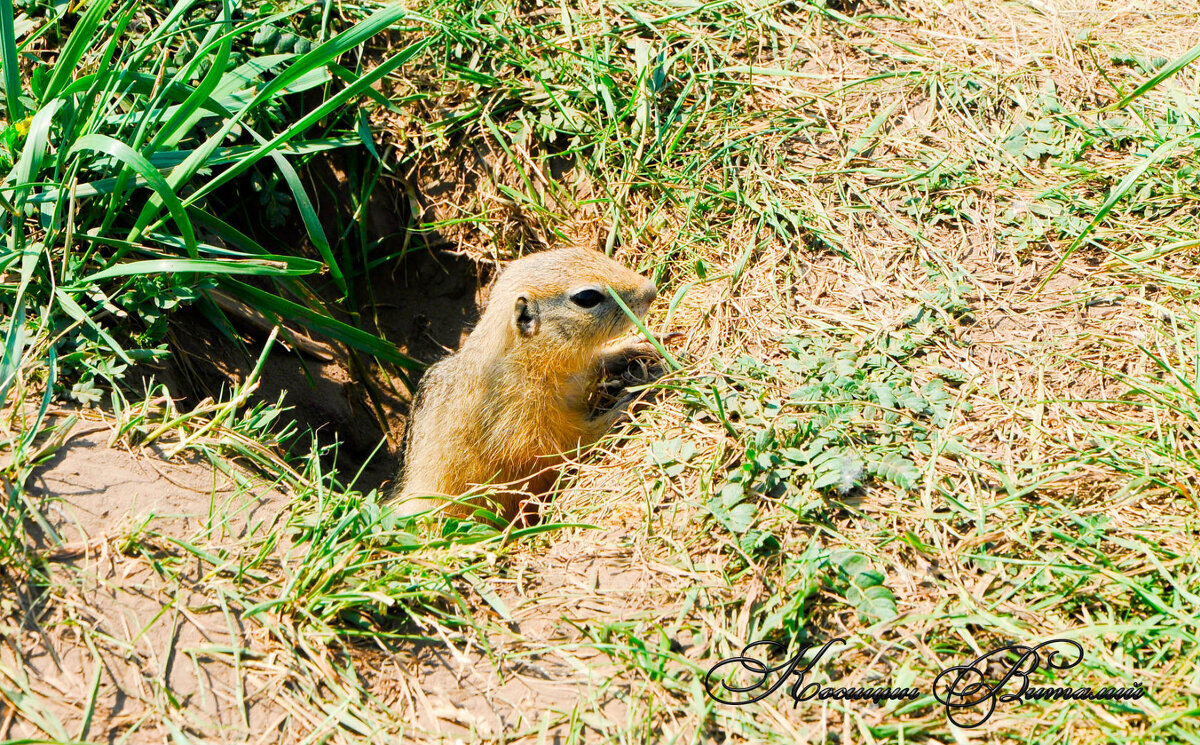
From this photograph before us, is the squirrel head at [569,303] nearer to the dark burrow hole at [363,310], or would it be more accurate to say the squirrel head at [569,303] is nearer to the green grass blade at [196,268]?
the green grass blade at [196,268]

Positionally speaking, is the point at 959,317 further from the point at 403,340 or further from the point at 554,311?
the point at 403,340

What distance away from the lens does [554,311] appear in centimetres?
469

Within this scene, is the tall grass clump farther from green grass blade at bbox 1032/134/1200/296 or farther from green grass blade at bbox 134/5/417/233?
green grass blade at bbox 1032/134/1200/296

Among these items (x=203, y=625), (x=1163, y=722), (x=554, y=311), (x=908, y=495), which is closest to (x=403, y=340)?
(x=554, y=311)

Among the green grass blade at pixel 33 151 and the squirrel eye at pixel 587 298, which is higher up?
the green grass blade at pixel 33 151

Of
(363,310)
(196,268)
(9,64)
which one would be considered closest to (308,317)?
(196,268)

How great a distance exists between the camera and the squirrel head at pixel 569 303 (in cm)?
467

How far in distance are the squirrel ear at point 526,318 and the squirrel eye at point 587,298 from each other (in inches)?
8.3

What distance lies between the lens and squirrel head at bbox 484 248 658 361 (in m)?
4.67

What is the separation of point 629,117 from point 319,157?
79.4 inches

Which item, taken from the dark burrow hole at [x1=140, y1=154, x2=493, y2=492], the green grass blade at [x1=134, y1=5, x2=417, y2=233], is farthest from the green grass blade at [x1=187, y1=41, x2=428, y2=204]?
the dark burrow hole at [x1=140, y1=154, x2=493, y2=492]

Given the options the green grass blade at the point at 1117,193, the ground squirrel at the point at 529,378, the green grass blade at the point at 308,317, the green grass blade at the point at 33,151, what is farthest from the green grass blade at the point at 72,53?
the green grass blade at the point at 1117,193

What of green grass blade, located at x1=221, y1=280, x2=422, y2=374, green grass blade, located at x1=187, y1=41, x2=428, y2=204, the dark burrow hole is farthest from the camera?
the dark burrow hole

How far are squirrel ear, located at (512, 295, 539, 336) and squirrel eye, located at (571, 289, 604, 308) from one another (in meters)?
0.21
